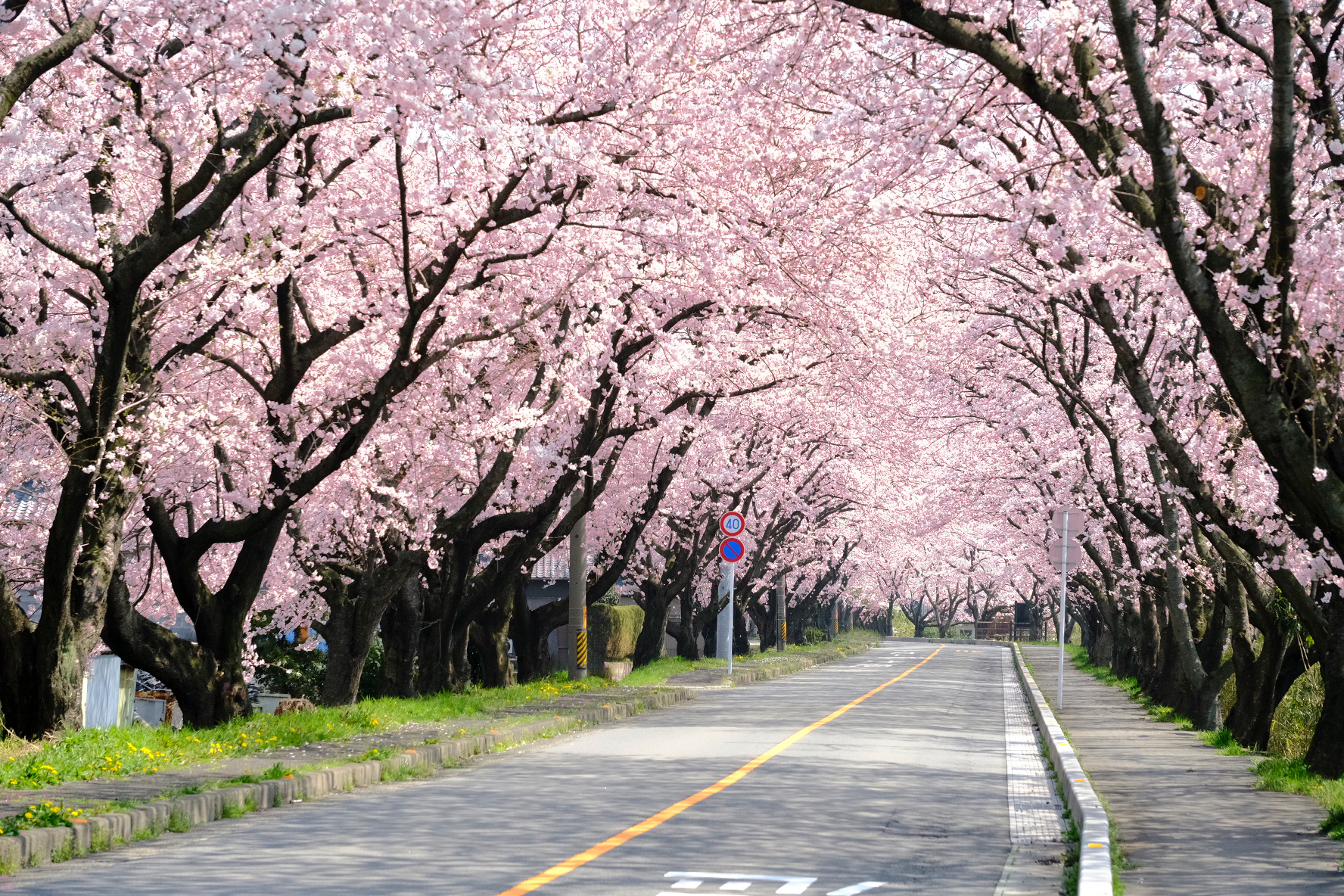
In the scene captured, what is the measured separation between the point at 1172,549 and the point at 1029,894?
1316 cm

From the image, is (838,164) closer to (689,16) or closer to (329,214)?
(689,16)

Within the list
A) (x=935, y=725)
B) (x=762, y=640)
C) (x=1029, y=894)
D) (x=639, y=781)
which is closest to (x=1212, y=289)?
(x=1029, y=894)

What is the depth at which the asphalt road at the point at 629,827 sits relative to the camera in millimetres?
8461

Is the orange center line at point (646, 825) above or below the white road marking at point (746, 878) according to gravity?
above

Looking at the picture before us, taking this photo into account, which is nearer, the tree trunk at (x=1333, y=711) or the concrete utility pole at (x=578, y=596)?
the tree trunk at (x=1333, y=711)

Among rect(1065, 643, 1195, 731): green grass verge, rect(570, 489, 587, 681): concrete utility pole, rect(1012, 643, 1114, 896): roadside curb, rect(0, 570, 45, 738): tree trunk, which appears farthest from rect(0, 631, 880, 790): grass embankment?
rect(1065, 643, 1195, 731): green grass verge

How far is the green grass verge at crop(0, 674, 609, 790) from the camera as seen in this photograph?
38.3ft

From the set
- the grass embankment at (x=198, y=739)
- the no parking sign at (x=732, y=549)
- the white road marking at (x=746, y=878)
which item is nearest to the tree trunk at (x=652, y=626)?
the no parking sign at (x=732, y=549)

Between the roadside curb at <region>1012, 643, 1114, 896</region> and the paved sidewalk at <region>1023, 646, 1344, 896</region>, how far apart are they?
194 mm

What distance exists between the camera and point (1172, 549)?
20.6 metres

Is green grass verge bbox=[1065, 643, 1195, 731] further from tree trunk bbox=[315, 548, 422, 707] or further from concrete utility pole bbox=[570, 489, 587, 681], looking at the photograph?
tree trunk bbox=[315, 548, 422, 707]

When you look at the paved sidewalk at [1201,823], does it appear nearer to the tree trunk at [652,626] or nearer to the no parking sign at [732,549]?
the no parking sign at [732,549]

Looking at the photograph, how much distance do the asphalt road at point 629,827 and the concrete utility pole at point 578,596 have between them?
9912 millimetres

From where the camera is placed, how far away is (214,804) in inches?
442
